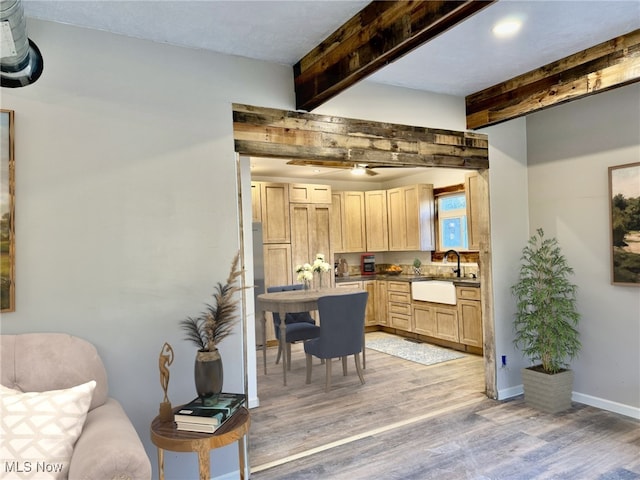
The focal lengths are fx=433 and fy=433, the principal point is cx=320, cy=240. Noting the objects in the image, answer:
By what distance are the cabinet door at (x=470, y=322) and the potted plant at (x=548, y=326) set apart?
133cm

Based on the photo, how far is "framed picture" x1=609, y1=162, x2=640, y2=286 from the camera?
3262mm

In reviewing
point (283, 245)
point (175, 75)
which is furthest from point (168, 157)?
point (283, 245)

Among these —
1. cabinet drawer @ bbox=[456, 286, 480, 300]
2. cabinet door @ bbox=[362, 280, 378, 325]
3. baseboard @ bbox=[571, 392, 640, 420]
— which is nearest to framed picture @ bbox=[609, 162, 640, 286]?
baseboard @ bbox=[571, 392, 640, 420]

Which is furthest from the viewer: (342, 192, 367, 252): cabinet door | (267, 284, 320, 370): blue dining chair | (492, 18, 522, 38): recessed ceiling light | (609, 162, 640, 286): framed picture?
(342, 192, 367, 252): cabinet door

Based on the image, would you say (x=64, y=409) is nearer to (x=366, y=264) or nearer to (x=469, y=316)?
(x=469, y=316)

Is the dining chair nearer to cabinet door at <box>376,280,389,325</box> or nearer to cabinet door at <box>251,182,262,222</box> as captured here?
cabinet door at <box>251,182,262,222</box>

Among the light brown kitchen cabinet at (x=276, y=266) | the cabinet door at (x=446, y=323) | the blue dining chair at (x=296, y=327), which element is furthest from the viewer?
the light brown kitchen cabinet at (x=276, y=266)

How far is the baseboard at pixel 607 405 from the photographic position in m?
3.33

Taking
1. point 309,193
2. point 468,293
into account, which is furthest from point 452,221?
point 309,193

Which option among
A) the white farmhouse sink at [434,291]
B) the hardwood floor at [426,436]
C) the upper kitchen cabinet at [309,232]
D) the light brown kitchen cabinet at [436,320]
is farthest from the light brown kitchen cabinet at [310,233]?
the hardwood floor at [426,436]

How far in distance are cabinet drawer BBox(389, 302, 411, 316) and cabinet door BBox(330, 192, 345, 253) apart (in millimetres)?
1209

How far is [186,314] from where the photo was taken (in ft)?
8.21

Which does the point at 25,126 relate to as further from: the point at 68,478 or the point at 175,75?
the point at 68,478

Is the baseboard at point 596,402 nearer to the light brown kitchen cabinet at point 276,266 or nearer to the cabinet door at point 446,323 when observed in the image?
the cabinet door at point 446,323
